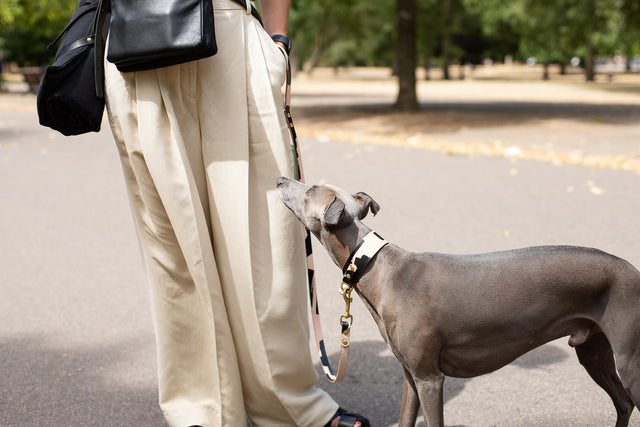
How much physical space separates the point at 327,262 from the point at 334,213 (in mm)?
3203

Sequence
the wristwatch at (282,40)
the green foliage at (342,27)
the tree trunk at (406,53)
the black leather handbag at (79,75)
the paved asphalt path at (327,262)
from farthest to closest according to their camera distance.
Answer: the green foliage at (342,27) → the tree trunk at (406,53) → the paved asphalt path at (327,262) → the wristwatch at (282,40) → the black leather handbag at (79,75)

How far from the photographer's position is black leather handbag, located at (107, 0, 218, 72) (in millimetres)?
2408

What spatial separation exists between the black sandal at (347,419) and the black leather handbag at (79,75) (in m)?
1.55

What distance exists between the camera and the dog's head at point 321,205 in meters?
2.46

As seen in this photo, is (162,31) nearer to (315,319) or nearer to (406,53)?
(315,319)

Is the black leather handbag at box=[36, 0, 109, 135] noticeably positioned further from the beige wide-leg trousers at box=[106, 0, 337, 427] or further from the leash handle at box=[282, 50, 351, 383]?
the leash handle at box=[282, 50, 351, 383]

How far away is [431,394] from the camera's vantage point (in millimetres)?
2461

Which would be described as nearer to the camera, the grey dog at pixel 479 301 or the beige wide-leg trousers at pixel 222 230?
the grey dog at pixel 479 301

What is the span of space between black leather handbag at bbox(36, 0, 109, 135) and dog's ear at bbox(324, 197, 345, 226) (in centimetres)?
98

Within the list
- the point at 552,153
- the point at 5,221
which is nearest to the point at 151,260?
the point at 5,221

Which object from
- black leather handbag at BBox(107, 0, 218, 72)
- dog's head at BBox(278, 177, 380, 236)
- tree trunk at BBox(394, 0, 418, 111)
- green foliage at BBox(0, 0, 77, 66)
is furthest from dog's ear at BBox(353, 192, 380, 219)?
green foliage at BBox(0, 0, 77, 66)

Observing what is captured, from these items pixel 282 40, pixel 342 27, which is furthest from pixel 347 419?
pixel 342 27

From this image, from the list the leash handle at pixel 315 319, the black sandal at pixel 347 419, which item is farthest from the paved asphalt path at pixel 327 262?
the leash handle at pixel 315 319

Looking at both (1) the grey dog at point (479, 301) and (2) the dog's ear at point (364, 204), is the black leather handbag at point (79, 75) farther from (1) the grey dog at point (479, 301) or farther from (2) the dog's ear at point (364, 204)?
(2) the dog's ear at point (364, 204)
